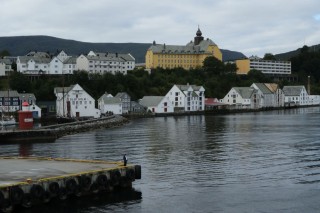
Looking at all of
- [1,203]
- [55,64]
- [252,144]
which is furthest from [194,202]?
[55,64]

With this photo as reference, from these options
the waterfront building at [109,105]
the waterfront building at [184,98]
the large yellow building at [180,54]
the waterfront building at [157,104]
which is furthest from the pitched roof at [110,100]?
the large yellow building at [180,54]

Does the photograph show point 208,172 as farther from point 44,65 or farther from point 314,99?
point 314,99

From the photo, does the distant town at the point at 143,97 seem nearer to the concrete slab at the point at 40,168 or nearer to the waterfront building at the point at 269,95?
the waterfront building at the point at 269,95

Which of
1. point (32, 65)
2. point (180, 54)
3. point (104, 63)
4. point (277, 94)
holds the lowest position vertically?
point (277, 94)

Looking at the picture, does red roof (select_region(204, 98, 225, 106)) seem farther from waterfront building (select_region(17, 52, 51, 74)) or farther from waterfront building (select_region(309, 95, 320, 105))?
waterfront building (select_region(309, 95, 320, 105))

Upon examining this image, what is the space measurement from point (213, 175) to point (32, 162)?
375 inches

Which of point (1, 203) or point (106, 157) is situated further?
point (106, 157)

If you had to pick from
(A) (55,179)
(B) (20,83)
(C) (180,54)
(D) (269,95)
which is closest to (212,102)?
(D) (269,95)

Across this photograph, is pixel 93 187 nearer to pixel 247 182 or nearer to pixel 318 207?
pixel 247 182

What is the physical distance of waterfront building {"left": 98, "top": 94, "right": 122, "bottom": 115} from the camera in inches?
3656

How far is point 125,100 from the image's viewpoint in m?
98.4

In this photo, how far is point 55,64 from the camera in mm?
118062

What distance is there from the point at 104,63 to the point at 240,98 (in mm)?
34092

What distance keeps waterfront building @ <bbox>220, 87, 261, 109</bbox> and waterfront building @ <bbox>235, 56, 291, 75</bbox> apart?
1894 inches
